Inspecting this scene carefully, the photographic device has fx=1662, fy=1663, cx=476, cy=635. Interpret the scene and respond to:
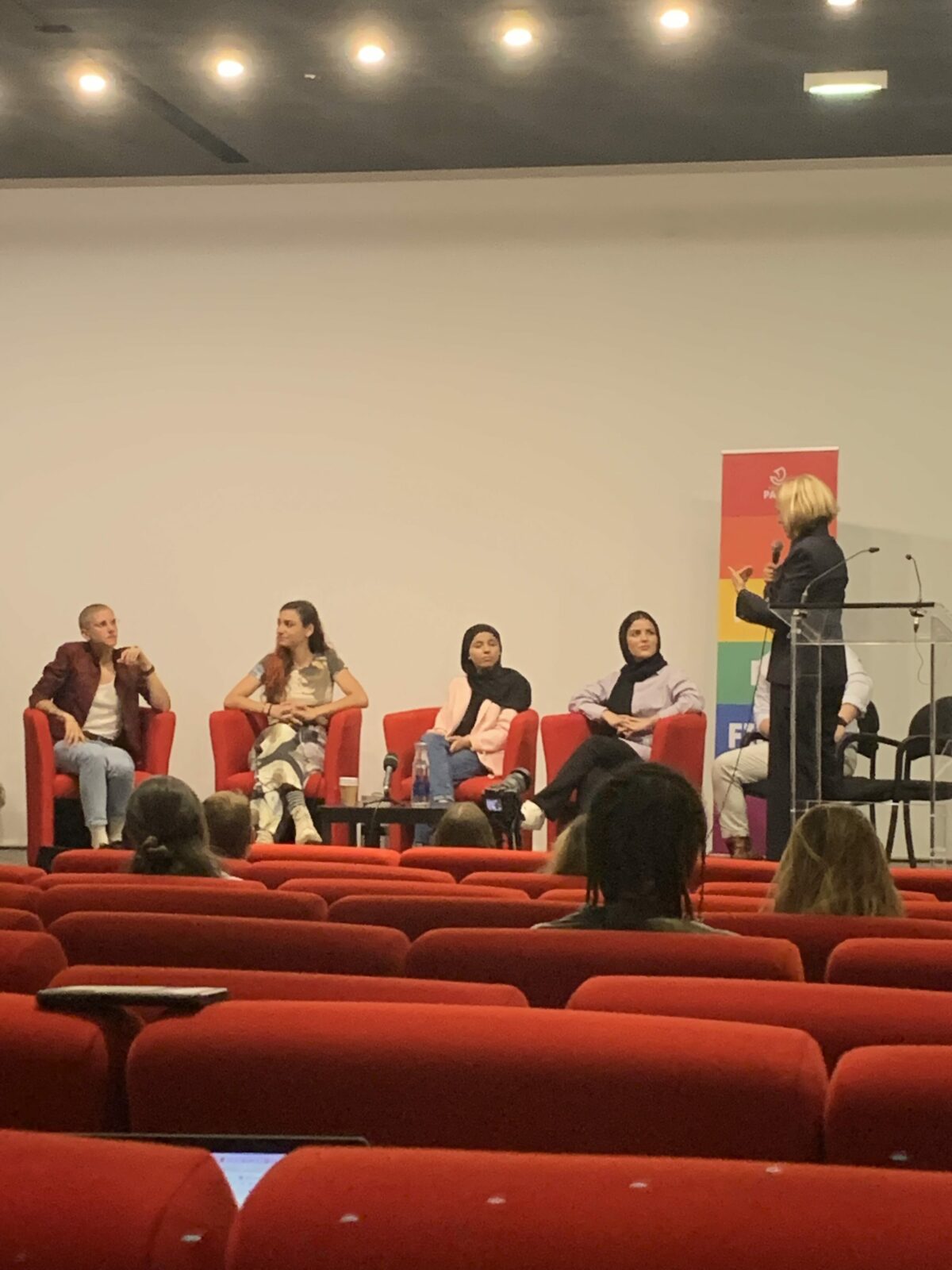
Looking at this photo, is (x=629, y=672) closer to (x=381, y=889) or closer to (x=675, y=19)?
(x=675, y=19)

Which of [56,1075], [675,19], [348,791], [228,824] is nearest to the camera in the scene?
[56,1075]

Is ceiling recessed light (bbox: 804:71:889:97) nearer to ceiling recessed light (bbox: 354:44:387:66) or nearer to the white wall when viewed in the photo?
the white wall

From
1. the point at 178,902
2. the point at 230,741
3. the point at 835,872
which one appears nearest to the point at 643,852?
the point at 835,872

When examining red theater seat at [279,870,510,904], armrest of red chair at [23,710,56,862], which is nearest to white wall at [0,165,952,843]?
armrest of red chair at [23,710,56,862]

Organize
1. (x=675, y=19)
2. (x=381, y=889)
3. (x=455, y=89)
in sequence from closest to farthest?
(x=381, y=889), (x=675, y=19), (x=455, y=89)

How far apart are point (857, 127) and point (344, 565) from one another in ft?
12.1

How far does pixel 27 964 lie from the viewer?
1.69 meters

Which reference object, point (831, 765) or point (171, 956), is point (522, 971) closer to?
point (171, 956)

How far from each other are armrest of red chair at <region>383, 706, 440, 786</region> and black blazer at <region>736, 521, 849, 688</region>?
118 inches

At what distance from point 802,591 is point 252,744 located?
346 cm

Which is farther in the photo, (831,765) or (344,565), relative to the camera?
(344,565)

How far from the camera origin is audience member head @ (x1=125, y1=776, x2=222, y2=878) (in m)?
3.66

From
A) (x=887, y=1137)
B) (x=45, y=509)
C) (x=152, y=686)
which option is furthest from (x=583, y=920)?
(x=45, y=509)

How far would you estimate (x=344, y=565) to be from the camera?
382 inches
